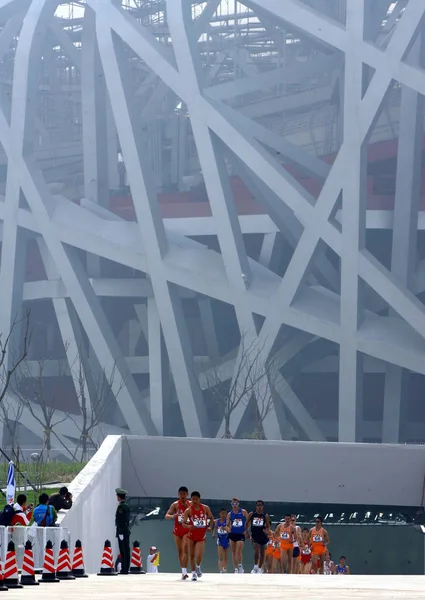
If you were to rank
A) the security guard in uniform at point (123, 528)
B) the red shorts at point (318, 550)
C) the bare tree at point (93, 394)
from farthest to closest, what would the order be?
the bare tree at point (93, 394) < the red shorts at point (318, 550) < the security guard in uniform at point (123, 528)

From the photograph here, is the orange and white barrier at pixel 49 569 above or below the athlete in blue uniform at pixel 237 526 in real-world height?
above

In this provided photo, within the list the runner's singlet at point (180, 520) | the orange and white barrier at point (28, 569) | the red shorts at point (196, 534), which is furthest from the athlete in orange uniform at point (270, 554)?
the orange and white barrier at point (28, 569)

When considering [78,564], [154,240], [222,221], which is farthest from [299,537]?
[154,240]

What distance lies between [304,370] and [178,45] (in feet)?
41.0

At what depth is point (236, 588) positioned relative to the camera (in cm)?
1259

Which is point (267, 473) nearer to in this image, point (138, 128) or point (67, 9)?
Answer: point (138, 128)

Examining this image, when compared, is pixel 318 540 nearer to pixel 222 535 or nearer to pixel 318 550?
pixel 318 550

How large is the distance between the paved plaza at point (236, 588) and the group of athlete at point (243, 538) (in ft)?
1.45

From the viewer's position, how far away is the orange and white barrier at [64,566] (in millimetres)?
13714

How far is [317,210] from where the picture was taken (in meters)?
37.2

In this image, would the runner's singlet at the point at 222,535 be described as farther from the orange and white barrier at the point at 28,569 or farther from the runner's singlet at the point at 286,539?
the orange and white barrier at the point at 28,569

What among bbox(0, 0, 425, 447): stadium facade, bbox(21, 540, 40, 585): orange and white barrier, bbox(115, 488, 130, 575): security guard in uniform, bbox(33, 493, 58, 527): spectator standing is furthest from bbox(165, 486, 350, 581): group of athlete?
bbox(0, 0, 425, 447): stadium facade

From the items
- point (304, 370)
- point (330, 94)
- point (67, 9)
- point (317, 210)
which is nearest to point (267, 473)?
point (317, 210)

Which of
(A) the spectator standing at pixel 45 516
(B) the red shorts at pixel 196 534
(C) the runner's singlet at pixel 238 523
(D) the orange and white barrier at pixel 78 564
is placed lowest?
(C) the runner's singlet at pixel 238 523
